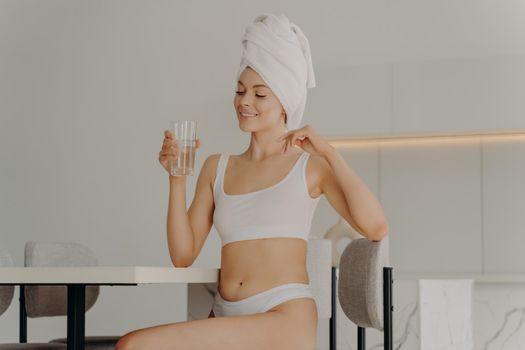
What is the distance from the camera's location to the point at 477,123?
4.08m

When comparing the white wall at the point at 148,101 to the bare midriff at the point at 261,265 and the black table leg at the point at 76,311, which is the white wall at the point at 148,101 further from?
the black table leg at the point at 76,311

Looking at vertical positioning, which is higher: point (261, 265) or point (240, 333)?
point (261, 265)

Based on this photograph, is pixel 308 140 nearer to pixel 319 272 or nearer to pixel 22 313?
pixel 319 272

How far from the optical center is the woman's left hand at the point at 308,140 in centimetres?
203

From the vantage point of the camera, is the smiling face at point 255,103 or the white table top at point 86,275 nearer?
the white table top at point 86,275

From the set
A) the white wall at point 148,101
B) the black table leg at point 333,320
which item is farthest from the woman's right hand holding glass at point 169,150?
the white wall at point 148,101

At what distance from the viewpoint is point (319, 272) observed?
2695 millimetres

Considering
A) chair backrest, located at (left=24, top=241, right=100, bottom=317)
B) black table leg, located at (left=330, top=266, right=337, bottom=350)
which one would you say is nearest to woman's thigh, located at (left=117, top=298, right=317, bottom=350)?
black table leg, located at (left=330, top=266, right=337, bottom=350)

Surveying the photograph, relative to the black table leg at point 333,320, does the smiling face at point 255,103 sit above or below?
above

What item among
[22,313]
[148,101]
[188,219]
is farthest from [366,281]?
[148,101]

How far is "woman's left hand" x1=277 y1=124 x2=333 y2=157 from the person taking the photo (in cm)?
203

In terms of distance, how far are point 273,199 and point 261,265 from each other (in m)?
0.15

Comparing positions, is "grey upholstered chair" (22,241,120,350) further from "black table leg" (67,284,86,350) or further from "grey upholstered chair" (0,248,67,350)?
"black table leg" (67,284,86,350)

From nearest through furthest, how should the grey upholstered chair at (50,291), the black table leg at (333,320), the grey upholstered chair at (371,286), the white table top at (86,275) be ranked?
1. the white table top at (86,275)
2. the grey upholstered chair at (371,286)
3. the black table leg at (333,320)
4. the grey upholstered chair at (50,291)
